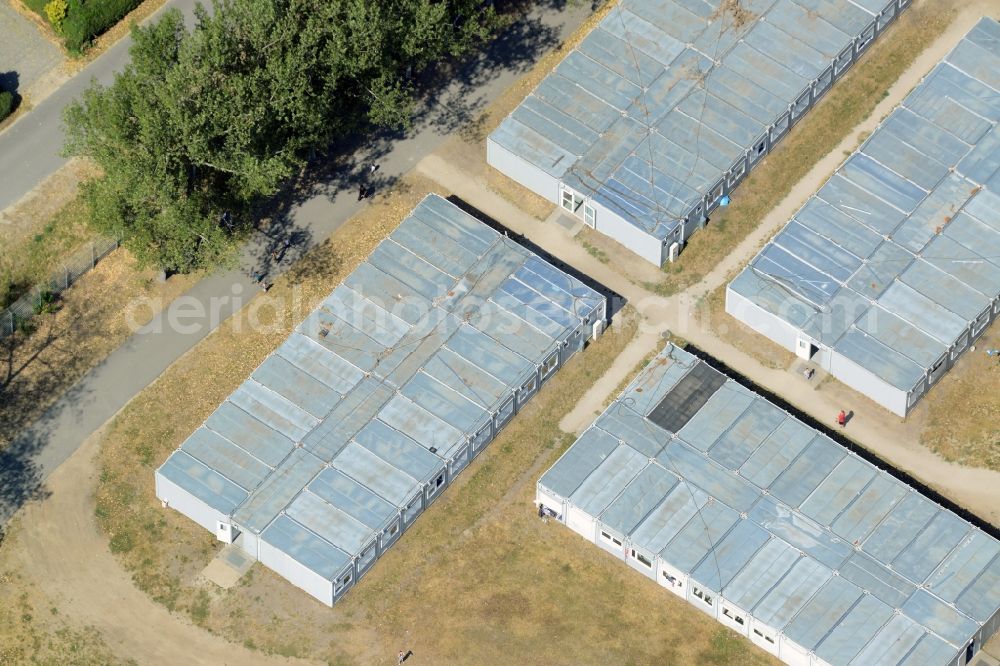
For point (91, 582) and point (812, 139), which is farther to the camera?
point (812, 139)

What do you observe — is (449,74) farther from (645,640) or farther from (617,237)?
(645,640)

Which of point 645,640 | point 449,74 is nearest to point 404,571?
point 645,640

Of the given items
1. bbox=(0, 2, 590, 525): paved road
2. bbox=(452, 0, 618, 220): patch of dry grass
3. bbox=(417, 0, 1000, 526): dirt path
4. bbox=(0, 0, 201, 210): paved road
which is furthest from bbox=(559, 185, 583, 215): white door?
bbox=(0, 0, 201, 210): paved road

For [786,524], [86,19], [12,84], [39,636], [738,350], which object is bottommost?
[39,636]

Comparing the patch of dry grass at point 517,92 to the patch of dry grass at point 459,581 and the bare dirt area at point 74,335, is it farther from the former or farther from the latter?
the bare dirt area at point 74,335

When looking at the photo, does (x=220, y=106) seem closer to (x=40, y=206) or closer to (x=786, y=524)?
(x=40, y=206)

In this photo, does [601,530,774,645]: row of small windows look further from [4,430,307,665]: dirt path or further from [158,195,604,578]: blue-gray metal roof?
[4,430,307,665]: dirt path

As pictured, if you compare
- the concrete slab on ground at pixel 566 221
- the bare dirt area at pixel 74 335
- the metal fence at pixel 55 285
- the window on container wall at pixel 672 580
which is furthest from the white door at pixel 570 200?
the metal fence at pixel 55 285

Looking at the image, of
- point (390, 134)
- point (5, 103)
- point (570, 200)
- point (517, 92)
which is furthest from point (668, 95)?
point (5, 103)
